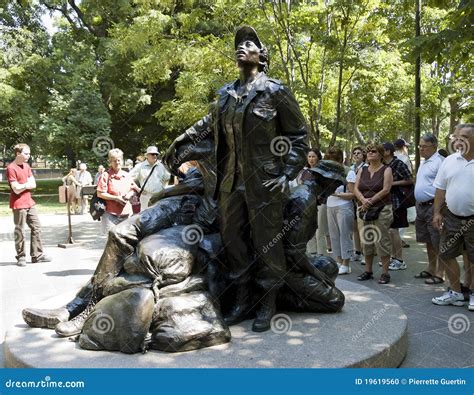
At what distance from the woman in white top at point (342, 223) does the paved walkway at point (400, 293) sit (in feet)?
1.07

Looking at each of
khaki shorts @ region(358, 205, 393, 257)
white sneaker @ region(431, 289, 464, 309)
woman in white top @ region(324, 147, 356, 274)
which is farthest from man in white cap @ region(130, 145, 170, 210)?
white sneaker @ region(431, 289, 464, 309)

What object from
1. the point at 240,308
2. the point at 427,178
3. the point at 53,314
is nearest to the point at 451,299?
the point at 427,178

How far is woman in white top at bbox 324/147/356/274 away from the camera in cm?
794

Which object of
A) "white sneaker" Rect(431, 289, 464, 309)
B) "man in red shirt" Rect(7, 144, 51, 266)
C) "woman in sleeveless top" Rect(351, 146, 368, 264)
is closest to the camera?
"white sneaker" Rect(431, 289, 464, 309)

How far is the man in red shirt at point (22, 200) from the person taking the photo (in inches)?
350

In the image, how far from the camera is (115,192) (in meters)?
7.38

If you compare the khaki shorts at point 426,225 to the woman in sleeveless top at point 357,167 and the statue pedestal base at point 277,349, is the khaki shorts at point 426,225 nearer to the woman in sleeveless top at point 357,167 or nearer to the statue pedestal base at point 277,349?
the woman in sleeveless top at point 357,167

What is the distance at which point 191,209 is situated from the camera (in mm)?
5207

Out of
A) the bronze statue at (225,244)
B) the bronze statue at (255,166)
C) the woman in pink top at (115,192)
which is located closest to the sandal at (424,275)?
the bronze statue at (225,244)

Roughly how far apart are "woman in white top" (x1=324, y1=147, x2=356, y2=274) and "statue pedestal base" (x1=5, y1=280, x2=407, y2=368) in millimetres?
3026

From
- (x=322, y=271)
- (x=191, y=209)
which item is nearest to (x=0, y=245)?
(x=191, y=209)

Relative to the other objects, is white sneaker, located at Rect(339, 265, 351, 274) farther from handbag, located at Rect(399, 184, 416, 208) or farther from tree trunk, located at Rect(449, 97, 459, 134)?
tree trunk, located at Rect(449, 97, 459, 134)

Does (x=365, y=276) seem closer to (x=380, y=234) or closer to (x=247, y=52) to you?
(x=380, y=234)

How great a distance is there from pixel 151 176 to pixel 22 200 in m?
2.54
